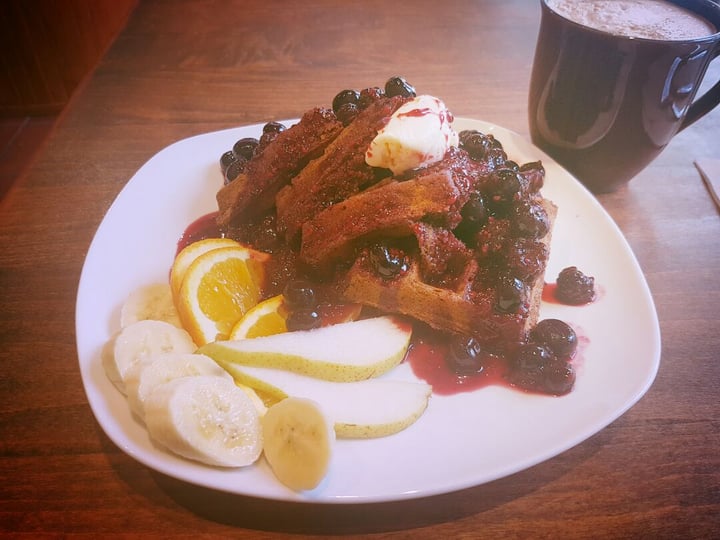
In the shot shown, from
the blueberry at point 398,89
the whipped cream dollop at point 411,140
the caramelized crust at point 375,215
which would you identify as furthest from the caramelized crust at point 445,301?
the blueberry at point 398,89

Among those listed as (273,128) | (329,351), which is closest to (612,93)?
(273,128)

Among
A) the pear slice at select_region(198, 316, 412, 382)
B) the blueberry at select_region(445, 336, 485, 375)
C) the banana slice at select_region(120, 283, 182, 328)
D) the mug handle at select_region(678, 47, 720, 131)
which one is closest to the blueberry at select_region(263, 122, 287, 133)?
the banana slice at select_region(120, 283, 182, 328)

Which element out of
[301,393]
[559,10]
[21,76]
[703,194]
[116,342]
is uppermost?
[559,10]

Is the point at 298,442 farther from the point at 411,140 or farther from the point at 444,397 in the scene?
the point at 411,140

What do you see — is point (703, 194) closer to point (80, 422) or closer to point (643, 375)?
point (643, 375)

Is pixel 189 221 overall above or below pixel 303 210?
below

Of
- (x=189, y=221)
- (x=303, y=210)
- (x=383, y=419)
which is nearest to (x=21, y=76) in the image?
(x=189, y=221)
